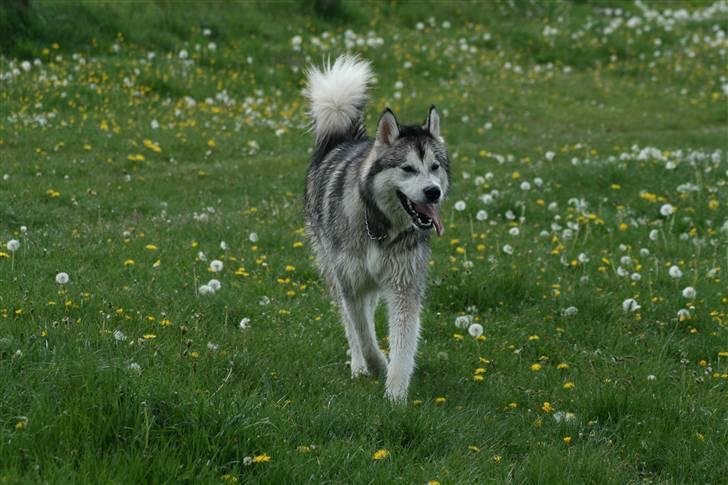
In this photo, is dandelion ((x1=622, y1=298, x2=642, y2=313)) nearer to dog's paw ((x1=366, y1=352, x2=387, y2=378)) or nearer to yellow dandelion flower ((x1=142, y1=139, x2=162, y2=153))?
dog's paw ((x1=366, y1=352, x2=387, y2=378))

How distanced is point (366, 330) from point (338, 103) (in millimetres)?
2316

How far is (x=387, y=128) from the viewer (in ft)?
22.2

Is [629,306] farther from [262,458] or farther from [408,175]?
[262,458]

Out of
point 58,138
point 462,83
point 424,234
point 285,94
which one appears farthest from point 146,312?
point 462,83

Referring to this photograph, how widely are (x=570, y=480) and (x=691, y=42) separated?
2254 cm

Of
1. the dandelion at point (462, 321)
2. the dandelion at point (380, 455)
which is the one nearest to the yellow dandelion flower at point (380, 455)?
the dandelion at point (380, 455)

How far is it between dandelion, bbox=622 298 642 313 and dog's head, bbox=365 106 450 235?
244 centimetres

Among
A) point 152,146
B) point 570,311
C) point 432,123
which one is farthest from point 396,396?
point 152,146

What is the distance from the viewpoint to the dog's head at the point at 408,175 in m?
6.52

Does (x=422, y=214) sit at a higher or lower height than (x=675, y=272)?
higher

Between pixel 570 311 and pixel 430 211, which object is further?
pixel 570 311

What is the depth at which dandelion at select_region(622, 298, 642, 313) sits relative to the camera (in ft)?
27.3

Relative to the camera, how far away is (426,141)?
6.77 m

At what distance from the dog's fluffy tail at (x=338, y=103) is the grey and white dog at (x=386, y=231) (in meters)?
0.67
